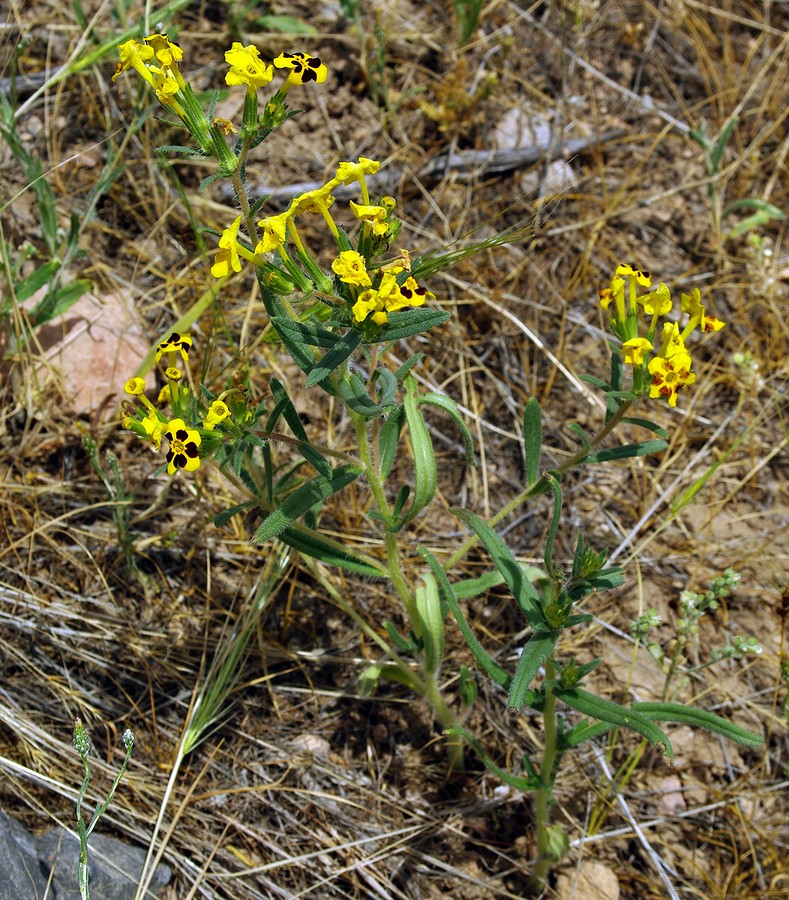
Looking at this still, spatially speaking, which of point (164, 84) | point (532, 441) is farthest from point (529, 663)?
point (164, 84)

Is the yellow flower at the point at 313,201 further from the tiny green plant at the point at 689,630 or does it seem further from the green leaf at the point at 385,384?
the tiny green plant at the point at 689,630

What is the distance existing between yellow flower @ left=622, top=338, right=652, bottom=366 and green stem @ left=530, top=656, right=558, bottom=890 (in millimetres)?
948

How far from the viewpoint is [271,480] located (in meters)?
2.76

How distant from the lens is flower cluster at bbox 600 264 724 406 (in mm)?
2430

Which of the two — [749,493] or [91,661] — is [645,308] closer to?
[749,493]

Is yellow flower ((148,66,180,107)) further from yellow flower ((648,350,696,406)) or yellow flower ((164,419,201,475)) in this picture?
yellow flower ((648,350,696,406))

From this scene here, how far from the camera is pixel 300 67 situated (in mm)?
2268

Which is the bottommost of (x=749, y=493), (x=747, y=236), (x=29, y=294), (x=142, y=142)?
(x=749, y=493)

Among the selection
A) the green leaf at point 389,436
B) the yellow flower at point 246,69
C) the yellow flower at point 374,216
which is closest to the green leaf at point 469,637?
the green leaf at point 389,436

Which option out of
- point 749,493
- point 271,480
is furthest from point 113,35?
point 749,493

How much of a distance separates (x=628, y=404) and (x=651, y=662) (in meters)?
1.55

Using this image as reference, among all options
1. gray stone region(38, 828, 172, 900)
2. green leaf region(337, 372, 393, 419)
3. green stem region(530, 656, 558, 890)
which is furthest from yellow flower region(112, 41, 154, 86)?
gray stone region(38, 828, 172, 900)

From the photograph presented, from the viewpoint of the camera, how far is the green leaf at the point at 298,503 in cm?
243

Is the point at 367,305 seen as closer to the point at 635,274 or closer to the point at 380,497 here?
the point at 380,497
